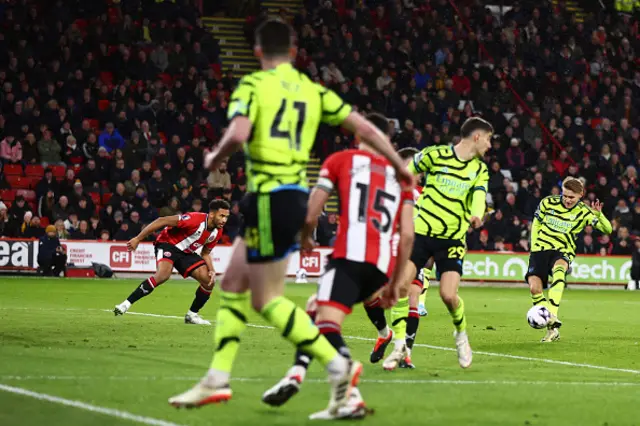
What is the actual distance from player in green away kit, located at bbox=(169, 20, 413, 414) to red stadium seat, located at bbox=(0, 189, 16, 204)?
2384cm

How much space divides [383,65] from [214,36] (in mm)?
5735

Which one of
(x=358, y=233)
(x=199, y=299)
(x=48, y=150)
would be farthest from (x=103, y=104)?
(x=358, y=233)

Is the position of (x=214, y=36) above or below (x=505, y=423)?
above

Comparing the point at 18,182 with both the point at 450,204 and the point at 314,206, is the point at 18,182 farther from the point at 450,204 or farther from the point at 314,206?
the point at 314,206

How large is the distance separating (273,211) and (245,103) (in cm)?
70

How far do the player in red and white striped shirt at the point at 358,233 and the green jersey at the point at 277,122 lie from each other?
1.66 ft

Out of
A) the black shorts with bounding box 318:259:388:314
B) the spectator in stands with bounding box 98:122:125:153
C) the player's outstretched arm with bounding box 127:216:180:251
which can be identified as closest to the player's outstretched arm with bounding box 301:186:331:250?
the black shorts with bounding box 318:259:388:314

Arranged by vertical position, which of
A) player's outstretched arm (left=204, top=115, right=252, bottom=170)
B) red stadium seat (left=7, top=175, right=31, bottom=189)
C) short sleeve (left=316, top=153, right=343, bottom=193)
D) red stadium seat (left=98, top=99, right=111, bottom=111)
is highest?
red stadium seat (left=98, top=99, right=111, bottom=111)

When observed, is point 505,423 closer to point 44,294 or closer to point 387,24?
point 44,294

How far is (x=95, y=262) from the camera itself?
31.1 metres

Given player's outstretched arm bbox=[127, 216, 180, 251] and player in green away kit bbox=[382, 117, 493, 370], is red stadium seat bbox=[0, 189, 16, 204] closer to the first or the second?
player's outstretched arm bbox=[127, 216, 180, 251]

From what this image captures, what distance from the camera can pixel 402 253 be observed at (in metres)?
8.15

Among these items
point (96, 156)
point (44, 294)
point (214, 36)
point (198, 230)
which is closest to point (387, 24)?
point (214, 36)

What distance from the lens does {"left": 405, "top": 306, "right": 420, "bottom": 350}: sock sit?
11.6m
